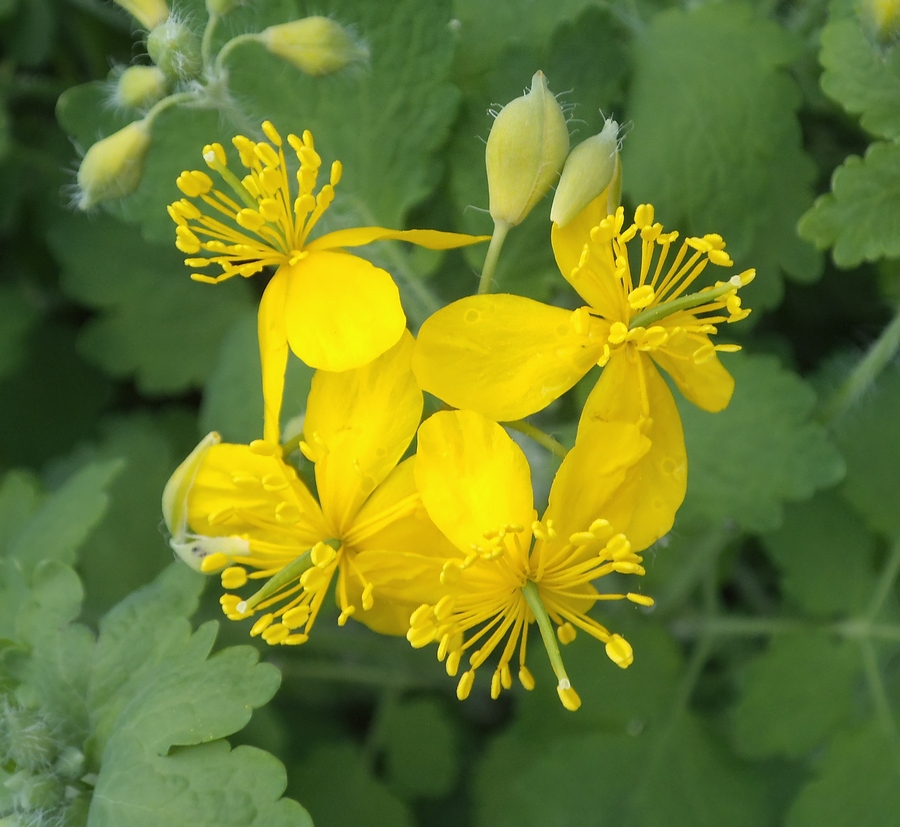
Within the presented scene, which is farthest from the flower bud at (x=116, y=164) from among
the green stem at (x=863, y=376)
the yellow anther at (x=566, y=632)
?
the green stem at (x=863, y=376)

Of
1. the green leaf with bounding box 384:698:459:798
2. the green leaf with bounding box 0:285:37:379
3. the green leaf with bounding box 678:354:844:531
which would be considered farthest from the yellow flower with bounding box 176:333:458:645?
the green leaf with bounding box 0:285:37:379

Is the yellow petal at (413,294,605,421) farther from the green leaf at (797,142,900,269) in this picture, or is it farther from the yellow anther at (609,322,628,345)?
the green leaf at (797,142,900,269)

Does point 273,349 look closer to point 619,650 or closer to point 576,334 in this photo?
point 576,334

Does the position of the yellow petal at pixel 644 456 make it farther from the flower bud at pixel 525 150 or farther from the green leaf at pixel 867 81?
the green leaf at pixel 867 81

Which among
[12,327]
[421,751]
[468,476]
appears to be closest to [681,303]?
[468,476]

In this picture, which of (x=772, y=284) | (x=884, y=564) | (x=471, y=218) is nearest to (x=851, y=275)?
(x=772, y=284)

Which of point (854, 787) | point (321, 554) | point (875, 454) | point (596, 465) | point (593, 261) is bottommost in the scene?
point (854, 787)

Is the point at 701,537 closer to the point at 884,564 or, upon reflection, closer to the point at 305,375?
the point at 884,564

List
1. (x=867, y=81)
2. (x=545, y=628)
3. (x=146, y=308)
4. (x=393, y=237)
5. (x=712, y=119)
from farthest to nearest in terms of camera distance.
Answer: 1. (x=146, y=308)
2. (x=712, y=119)
3. (x=867, y=81)
4. (x=393, y=237)
5. (x=545, y=628)
